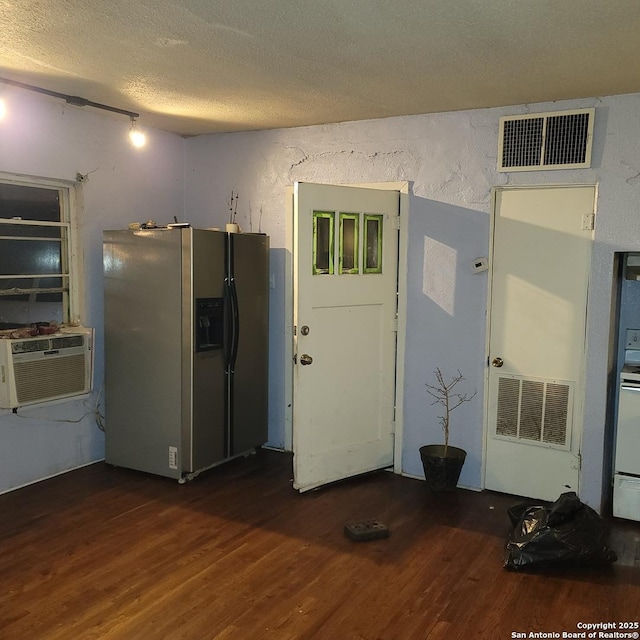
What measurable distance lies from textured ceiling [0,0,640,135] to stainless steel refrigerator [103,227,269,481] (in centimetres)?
93

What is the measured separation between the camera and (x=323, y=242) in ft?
12.7

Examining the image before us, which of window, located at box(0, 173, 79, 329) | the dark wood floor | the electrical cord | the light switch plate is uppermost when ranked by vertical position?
window, located at box(0, 173, 79, 329)

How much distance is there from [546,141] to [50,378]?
3.31 m

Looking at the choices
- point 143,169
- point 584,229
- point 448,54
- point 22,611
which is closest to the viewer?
point 22,611

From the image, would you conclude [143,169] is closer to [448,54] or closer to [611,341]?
[448,54]

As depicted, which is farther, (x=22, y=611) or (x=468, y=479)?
(x=468, y=479)

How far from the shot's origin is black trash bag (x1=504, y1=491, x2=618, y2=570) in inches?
117

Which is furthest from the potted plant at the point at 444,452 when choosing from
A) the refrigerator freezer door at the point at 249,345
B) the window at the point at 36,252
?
the window at the point at 36,252

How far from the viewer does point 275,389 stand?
481 cm

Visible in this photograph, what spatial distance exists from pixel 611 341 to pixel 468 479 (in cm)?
125

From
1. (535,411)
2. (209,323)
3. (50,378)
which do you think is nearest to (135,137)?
(209,323)

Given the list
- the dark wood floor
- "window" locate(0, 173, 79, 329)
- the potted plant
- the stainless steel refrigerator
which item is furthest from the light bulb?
the potted plant

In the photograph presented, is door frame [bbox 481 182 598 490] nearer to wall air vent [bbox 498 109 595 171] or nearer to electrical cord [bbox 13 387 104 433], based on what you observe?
wall air vent [bbox 498 109 595 171]

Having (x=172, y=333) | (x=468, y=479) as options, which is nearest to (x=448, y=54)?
(x=172, y=333)
